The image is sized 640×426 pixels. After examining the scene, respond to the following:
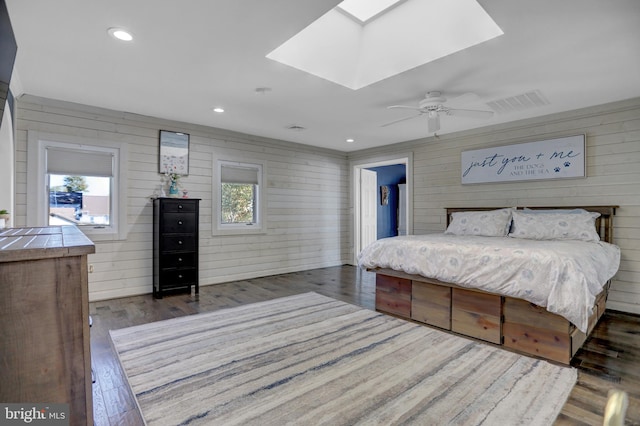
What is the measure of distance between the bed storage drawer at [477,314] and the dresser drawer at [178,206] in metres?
3.42

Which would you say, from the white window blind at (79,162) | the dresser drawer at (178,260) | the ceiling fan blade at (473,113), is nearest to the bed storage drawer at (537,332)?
the ceiling fan blade at (473,113)

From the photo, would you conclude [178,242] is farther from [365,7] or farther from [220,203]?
[365,7]

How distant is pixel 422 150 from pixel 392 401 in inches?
174

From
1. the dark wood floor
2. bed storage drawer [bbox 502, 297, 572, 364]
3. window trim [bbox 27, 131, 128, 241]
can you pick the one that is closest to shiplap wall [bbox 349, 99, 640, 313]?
the dark wood floor

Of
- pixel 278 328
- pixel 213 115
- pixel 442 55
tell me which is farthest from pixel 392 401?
pixel 213 115

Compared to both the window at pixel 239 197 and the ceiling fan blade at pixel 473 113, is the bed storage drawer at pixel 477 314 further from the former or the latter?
the window at pixel 239 197

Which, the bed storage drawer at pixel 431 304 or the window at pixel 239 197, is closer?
the bed storage drawer at pixel 431 304

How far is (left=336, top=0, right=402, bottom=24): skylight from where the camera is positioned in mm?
2893

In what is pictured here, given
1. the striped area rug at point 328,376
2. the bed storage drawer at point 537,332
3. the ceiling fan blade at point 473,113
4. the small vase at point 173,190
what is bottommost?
the striped area rug at point 328,376

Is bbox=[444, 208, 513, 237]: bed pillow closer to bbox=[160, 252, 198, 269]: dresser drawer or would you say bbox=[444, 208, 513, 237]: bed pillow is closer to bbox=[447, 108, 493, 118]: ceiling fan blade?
bbox=[447, 108, 493, 118]: ceiling fan blade

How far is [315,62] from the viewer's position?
9.80 feet

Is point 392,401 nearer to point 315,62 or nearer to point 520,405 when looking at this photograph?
point 520,405

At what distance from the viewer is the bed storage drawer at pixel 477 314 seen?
9.07 ft

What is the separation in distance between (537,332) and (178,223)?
4.10m
